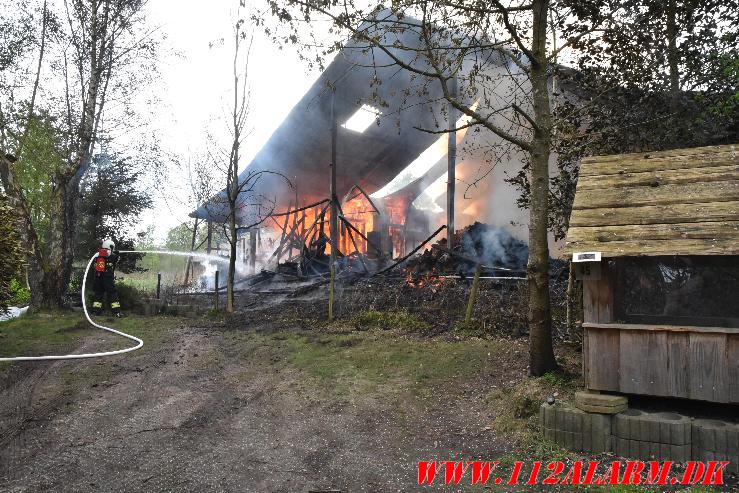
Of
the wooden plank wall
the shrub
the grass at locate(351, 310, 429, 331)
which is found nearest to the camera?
the wooden plank wall

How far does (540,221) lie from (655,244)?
6.66 feet

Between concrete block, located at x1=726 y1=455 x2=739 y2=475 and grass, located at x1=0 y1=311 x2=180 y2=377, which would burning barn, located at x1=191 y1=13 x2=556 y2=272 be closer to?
grass, located at x1=0 y1=311 x2=180 y2=377

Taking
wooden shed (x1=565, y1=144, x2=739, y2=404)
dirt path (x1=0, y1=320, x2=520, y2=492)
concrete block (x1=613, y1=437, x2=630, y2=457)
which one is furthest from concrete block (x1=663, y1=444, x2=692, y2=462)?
dirt path (x1=0, y1=320, x2=520, y2=492)

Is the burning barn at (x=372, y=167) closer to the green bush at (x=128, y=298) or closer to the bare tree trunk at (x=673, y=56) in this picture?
the green bush at (x=128, y=298)

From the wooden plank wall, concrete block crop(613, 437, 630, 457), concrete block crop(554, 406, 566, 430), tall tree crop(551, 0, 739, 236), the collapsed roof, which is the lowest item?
concrete block crop(613, 437, 630, 457)

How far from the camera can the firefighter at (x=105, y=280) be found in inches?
500

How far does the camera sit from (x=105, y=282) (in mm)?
13188

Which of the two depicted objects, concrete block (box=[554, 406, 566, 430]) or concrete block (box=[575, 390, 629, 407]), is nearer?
concrete block (box=[575, 390, 629, 407])

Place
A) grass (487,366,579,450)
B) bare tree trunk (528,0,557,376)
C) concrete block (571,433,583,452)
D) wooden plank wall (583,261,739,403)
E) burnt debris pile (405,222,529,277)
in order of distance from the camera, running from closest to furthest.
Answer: wooden plank wall (583,261,739,403)
concrete block (571,433,583,452)
grass (487,366,579,450)
bare tree trunk (528,0,557,376)
burnt debris pile (405,222,529,277)

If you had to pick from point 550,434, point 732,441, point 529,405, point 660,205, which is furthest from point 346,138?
point 732,441

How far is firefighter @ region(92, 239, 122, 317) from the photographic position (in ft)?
41.7

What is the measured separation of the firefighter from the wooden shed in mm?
12039

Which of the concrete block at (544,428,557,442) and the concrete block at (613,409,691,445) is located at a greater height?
the concrete block at (613,409,691,445)

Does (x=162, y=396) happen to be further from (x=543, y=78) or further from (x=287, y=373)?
(x=543, y=78)
